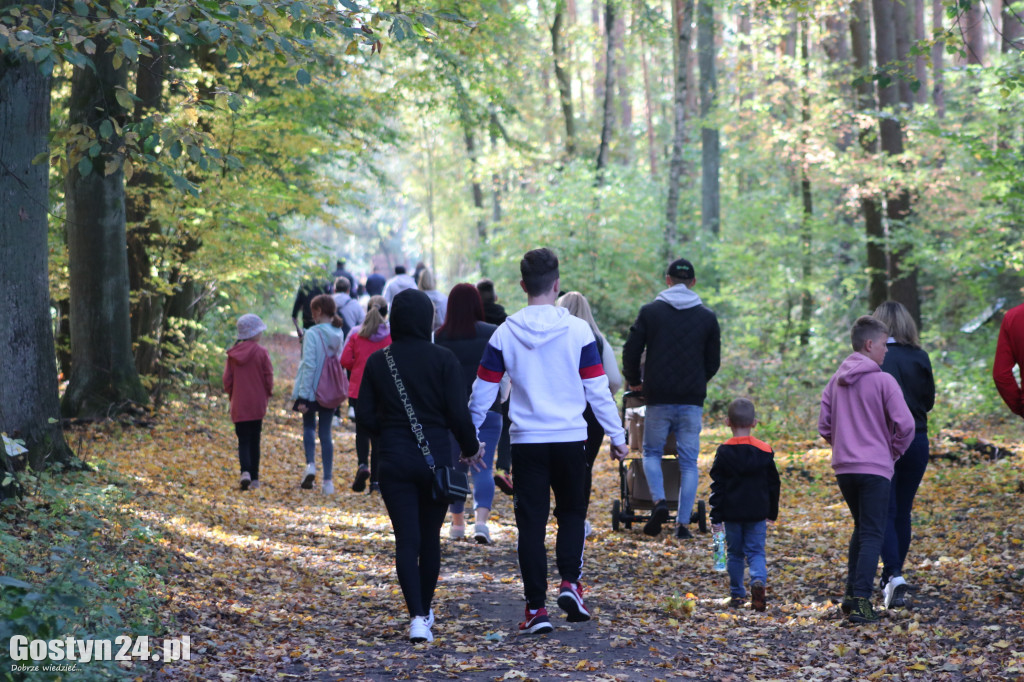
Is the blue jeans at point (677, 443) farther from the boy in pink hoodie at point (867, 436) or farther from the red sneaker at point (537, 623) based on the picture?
the red sneaker at point (537, 623)

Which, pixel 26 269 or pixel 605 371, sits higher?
pixel 26 269

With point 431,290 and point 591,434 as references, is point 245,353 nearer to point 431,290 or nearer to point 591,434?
point 431,290

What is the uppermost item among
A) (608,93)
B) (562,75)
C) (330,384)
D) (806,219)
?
(562,75)

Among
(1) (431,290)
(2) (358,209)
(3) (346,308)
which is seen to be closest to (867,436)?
(1) (431,290)

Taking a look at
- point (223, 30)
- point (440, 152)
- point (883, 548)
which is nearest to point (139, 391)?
point (223, 30)

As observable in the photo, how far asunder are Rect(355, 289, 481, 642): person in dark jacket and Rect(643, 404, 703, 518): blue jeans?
3.44 m

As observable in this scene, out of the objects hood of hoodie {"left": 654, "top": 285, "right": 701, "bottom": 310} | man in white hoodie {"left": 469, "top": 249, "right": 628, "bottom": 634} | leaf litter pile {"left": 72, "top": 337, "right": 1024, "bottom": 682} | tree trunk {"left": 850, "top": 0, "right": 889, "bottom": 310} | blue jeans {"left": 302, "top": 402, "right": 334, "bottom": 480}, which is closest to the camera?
leaf litter pile {"left": 72, "top": 337, "right": 1024, "bottom": 682}

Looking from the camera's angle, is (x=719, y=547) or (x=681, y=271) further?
(x=681, y=271)

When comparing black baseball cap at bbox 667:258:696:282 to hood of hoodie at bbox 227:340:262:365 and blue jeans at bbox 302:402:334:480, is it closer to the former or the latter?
blue jeans at bbox 302:402:334:480

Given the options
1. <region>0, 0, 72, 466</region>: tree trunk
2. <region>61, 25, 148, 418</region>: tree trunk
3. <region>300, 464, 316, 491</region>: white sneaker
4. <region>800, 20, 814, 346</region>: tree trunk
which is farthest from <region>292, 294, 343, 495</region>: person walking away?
<region>800, 20, 814, 346</region>: tree trunk

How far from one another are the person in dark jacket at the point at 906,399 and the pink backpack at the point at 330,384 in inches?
248

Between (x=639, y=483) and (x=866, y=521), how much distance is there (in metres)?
3.01

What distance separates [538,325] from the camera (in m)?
5.98

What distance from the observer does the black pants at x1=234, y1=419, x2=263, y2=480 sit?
37.0 feet
